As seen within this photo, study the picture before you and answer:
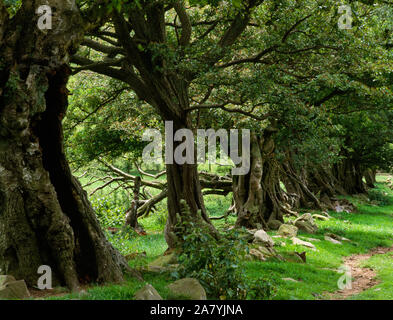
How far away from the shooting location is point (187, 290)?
281 inches

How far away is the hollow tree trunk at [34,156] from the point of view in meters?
6.92

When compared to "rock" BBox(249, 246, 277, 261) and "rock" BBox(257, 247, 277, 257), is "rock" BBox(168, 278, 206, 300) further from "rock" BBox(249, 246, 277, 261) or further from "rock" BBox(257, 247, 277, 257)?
"rock" BBox(257, 247, 277, 257)

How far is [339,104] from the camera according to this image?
22.3 m

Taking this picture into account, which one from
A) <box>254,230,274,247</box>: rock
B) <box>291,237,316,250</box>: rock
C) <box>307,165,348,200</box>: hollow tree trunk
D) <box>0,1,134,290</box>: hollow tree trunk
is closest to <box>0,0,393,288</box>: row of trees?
<box>0,1,134,290</box>: hollow tree trunk

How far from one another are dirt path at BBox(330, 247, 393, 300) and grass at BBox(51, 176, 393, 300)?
0.23 meters

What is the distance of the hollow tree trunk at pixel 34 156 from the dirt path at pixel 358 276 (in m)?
5.83

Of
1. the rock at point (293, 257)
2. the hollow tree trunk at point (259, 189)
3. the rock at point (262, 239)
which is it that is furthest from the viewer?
the hollow tree trunk at point (259, 189)

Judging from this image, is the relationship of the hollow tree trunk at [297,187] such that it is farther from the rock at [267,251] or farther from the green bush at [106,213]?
the green bush at [106,213]

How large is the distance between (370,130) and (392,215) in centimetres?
553

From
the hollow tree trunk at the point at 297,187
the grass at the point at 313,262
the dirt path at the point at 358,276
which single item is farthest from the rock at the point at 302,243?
the hollow tree trunk at the point at 297,187

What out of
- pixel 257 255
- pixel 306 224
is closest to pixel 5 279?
pixel 257 255

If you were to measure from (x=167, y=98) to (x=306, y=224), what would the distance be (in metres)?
9.89
